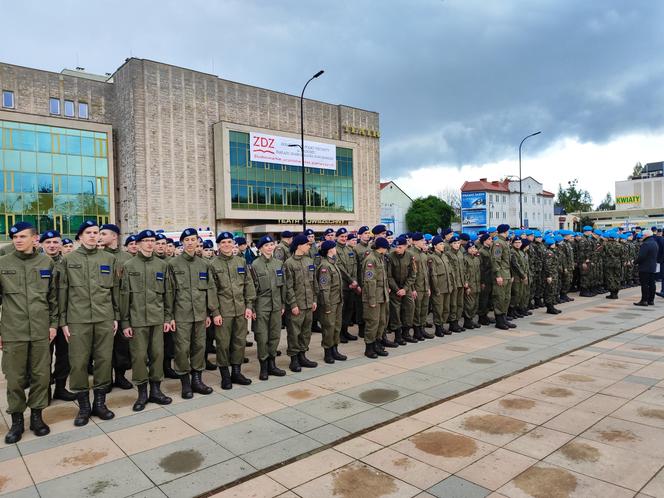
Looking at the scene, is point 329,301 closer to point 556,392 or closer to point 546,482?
point 556,392

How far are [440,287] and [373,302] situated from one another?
202 cm

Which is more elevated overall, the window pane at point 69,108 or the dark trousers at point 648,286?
the window pane at point 69,108

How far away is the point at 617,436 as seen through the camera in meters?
4.17

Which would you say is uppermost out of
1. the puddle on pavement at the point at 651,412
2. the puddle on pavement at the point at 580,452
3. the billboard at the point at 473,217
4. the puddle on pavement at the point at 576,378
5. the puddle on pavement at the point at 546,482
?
the billboard at the point at 473,217

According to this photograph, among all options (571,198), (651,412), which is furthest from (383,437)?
(571,198)

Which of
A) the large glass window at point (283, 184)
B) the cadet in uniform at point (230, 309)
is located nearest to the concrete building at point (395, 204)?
the large glass window at point (283, 184)

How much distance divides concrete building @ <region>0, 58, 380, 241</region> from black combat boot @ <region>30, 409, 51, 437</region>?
100 feet

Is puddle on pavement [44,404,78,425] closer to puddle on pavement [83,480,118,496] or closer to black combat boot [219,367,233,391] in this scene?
black combat boot [219,367,233,391]

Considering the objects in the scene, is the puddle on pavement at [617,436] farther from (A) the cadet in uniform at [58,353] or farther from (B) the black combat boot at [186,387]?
(A) the cadet in uniform at [58,353]

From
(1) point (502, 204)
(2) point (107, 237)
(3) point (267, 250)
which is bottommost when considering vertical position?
(3) point (267, 250)

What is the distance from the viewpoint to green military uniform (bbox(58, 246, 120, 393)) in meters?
4.82

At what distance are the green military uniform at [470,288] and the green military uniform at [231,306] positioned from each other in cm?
503

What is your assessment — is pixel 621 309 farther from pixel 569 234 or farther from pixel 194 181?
pixel 194 181

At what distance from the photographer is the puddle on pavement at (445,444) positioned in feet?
12.9
